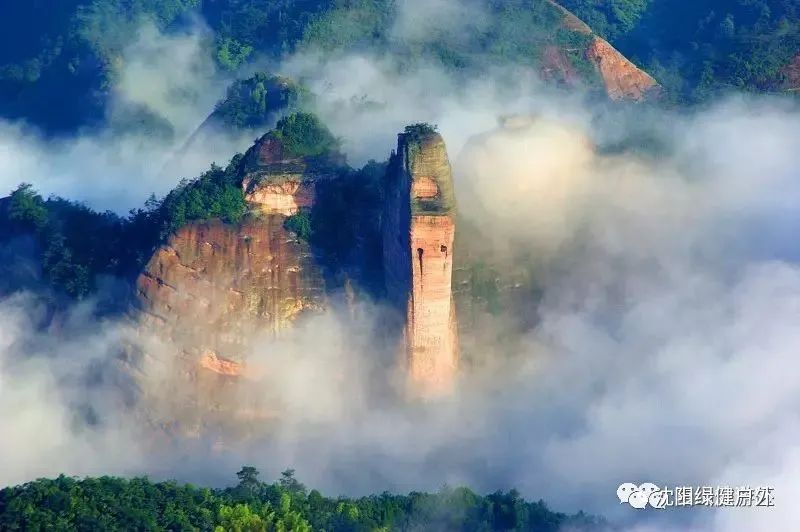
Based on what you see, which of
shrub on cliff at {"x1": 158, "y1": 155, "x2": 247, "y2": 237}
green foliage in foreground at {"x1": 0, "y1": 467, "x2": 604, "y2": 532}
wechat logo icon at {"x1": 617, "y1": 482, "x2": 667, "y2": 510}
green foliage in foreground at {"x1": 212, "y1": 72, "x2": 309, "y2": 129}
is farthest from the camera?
green foliage in foreground at {"x1": 212, "y1": 72, "x2": 309, "y2": 129}

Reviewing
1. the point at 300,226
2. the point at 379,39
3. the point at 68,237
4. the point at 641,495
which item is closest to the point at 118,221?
the point at 68,237

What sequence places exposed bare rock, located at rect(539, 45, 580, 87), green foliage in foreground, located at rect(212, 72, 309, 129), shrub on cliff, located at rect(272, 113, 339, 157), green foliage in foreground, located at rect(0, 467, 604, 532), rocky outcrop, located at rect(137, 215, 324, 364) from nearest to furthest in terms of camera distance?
green foliage in foreground, located at rect(0, 467, 604, 532) → rocky outcrop, located at rect(137, 215, 324, 364) → shrub on cliff, located at rect(272, 113, 339, 157) → green foliage in foreground, located at rect(212, 72, 309, 129) → exposed bare rock, located at rect(539, 45, 580, 87)

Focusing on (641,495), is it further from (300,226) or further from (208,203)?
(208,203)

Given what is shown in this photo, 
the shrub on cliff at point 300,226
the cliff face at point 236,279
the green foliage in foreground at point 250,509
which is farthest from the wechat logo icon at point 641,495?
the shrub on cliff at point 300,226

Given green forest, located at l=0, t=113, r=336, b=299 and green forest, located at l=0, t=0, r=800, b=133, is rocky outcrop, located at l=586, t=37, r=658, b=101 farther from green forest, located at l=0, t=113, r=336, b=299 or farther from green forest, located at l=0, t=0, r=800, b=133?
green forest, located at l=0, t=113, r=336, b=299

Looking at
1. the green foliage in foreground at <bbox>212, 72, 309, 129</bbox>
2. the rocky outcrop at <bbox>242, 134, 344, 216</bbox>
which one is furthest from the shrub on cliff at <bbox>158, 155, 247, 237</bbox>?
the green foliage in foreground at <bbox>212, 72, 309, 129</bbox>
